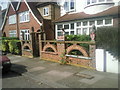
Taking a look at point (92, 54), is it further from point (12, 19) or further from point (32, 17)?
point (12, 19)

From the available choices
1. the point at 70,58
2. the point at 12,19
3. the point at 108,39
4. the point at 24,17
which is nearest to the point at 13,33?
the point at 12,19

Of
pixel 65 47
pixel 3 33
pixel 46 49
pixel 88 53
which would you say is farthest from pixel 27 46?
pixel 3 33

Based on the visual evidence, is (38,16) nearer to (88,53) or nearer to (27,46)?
(27,46)

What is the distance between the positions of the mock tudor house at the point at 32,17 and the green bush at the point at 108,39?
9.90 meters

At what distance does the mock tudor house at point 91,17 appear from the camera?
1183 centimetres

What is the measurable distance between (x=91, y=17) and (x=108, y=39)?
20.7ft

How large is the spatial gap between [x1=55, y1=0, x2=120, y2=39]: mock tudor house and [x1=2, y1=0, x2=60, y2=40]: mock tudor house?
1.74m

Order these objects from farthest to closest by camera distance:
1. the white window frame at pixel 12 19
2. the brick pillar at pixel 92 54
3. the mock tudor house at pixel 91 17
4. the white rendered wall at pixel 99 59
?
the white window frame at pixel 12 19, the mock tudor house at pixel 91 17, the brick pillar at pixel 92 54, the white rendered wall at pixel 99 59

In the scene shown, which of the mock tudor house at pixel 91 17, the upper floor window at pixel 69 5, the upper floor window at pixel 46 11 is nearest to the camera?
the mock tudor house at pixel 91 17

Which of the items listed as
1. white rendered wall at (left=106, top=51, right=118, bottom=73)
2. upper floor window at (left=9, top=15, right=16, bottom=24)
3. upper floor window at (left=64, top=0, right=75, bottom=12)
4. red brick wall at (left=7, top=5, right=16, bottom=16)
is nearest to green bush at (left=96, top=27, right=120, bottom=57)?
white rendered wall at (left=106, top=51, right=118, bottom=73)

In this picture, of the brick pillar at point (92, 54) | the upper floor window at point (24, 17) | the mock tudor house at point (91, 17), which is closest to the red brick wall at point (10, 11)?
the upper floor window at point (24, 17)

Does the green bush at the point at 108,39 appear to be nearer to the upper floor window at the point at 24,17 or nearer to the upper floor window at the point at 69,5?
the upper floor window at the point at 69,5

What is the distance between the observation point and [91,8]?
13.7m

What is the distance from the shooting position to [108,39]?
7.06 m
